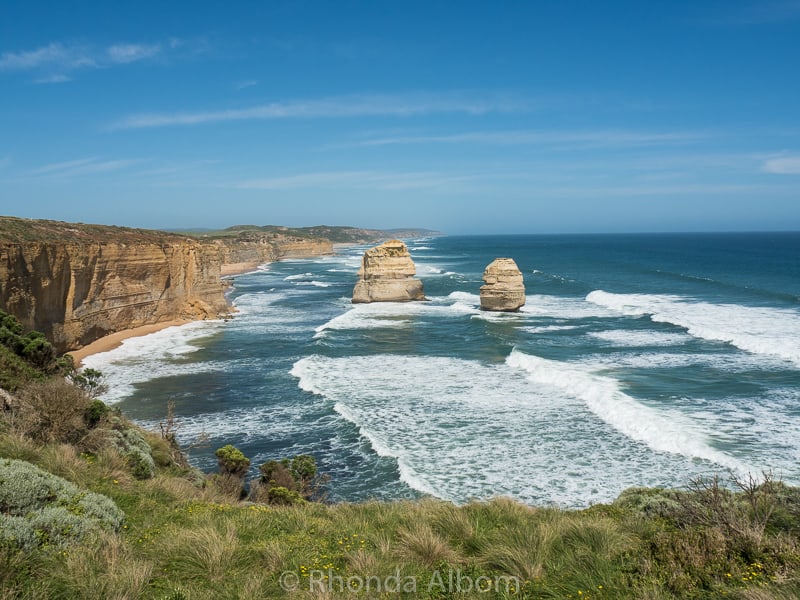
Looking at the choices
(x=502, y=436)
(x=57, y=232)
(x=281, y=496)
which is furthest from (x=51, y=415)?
(x=57, y=232)

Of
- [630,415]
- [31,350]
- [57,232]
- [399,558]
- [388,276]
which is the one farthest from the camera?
[388,276]

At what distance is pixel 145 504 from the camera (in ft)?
28.4

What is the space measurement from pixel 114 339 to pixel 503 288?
28.2 m

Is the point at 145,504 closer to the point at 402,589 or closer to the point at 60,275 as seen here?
the point at 402,589

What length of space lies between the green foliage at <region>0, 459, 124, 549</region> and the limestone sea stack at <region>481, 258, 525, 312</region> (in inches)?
1558

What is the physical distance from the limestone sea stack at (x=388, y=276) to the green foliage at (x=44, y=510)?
44.3 m

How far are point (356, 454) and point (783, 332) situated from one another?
30.6m

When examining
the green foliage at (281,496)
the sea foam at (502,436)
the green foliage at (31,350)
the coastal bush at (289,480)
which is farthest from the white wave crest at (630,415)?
the green foliage at (31,350)

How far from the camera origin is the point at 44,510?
6.90 m

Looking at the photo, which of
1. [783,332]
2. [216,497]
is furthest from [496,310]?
[216,497]

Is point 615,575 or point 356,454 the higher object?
point 615,575

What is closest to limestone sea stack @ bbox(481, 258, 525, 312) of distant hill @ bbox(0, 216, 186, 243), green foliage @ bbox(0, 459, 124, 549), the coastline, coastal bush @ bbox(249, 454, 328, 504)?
the coastline

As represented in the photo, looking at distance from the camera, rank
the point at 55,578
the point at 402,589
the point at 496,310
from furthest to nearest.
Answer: the point at 496,310
the point at 402,589
the point at 55,578

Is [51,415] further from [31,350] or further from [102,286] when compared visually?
[102,286]
